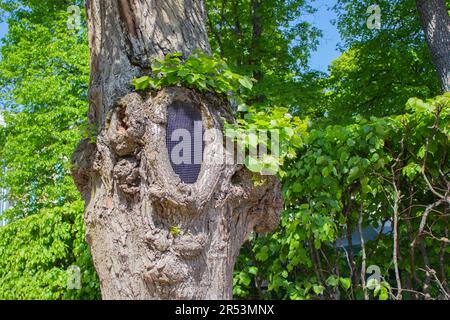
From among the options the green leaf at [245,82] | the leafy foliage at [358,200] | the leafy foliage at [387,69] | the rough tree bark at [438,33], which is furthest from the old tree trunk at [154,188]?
the leafy foliage at [387,69]

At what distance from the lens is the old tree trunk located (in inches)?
110

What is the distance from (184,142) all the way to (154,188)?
0.35 m

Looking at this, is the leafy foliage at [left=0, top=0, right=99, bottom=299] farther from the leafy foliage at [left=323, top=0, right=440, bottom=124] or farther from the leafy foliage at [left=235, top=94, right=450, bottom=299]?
the leafy foliage at [left=235, top=94, right=450, bottom=299]

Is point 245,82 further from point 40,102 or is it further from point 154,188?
point 40,102

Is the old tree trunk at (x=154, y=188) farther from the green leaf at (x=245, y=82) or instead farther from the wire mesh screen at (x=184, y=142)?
the green leaf at (x=245, y=82)

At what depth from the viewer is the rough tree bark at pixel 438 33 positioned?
22.6ft

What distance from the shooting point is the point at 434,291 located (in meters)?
4.76

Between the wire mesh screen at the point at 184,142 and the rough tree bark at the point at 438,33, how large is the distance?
5123 millimetres

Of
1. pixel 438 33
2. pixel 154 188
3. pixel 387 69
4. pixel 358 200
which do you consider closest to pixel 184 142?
pixel 154 188

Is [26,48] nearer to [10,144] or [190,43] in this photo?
[10,144]

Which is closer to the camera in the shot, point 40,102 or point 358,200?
point 358,200

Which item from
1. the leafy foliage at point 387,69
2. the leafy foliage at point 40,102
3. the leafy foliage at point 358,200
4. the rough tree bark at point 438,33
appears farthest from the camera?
the leafy foliage at point 40,102

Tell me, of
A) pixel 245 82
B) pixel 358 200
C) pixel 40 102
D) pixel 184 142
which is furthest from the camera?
pixel 40 102

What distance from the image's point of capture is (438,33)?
23.0ft
